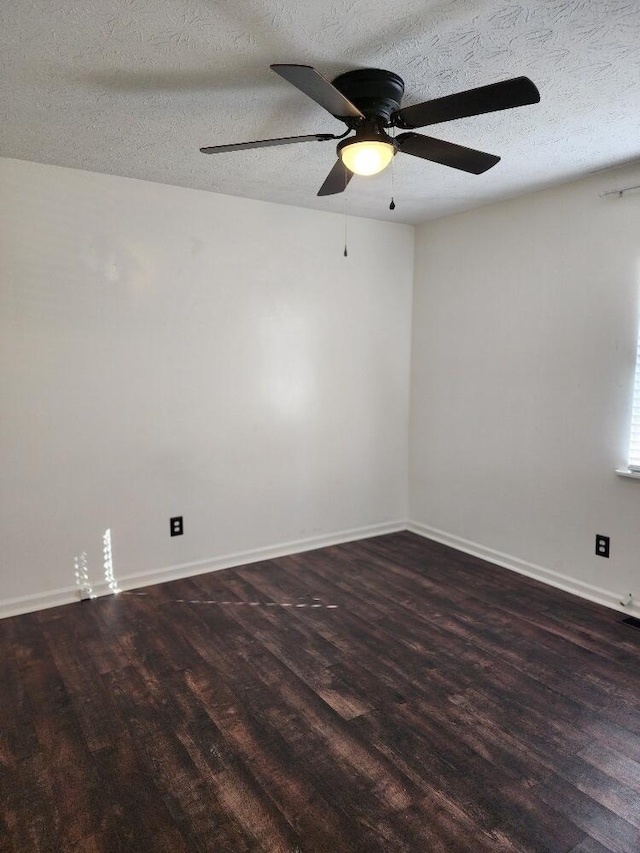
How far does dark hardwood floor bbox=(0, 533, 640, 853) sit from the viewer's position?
1713mm

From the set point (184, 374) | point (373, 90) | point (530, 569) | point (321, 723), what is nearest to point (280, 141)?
point (373, 90)

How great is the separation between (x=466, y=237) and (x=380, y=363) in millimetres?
1112

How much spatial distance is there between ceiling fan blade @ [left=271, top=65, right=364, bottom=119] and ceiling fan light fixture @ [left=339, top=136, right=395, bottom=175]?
0.30 feet

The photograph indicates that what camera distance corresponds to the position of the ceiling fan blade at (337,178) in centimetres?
233

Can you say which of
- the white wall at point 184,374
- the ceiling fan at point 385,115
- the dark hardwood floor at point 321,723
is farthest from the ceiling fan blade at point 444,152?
the dark hardwood floor at point 321,723

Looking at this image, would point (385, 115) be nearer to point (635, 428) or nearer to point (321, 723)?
point (635, 428)

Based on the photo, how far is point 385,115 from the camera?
204 cm

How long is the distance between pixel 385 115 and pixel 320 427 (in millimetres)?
2433

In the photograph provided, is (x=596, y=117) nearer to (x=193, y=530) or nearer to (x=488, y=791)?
(x=488, y=791)

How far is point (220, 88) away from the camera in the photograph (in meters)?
2.11

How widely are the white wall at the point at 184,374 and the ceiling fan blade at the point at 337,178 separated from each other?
1.25m

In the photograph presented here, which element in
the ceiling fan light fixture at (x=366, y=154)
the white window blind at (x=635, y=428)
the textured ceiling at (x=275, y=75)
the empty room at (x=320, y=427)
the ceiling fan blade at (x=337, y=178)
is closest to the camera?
the textured ceiling at (x=275, y=75)

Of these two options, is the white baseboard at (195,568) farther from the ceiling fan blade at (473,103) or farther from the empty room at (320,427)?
the ceiling fan blade at (473,103)

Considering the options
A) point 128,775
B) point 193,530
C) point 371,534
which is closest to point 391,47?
point 128,775
